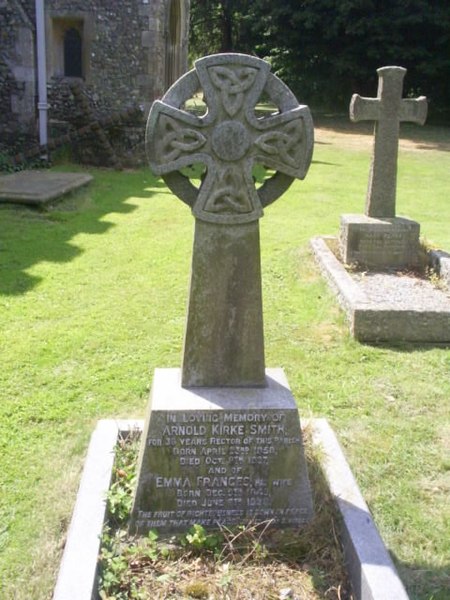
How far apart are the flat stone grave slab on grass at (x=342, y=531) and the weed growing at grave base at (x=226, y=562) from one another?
Result: 0.06 metres

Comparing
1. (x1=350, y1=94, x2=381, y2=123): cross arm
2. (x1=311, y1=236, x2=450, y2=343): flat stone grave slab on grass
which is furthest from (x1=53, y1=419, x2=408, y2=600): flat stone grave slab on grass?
(x1=350, y1=94, x2=381, y2=123): cross arm

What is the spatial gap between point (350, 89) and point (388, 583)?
1069 inches

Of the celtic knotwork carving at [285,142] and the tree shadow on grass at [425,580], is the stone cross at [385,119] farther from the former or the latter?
the tree shadow on grass at [425,580]

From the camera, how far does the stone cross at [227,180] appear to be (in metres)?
3.03

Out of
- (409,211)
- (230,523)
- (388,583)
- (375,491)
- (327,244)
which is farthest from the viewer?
(409,211)

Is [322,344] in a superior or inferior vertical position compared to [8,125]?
inferior

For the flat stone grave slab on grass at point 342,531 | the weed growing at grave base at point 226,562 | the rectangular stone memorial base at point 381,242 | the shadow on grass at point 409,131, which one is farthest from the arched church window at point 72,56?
the weed growing at grave base at point 226,562

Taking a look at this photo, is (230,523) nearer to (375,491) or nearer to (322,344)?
(375,491)

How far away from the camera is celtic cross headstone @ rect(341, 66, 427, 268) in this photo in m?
7.64

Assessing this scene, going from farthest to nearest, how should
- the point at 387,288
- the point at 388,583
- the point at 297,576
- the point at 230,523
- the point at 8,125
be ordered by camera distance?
the point at 8,125 → the point at 387,288 → the point at 230,523 → the point at 297,576 → the point at 388,583

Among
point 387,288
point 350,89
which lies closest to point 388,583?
point 387,288

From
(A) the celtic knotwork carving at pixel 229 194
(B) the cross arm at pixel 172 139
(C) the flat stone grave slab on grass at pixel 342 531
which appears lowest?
(C) the flat stone grave slab on grass at pixel 342 531

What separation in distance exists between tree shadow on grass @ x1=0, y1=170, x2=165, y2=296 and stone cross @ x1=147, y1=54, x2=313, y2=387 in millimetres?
3983

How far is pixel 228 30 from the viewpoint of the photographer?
3628 cm
